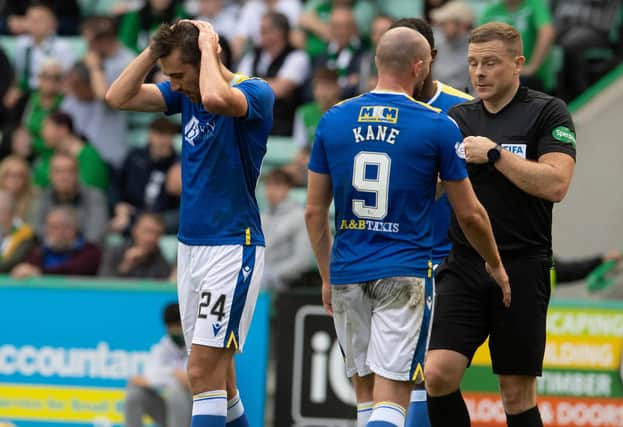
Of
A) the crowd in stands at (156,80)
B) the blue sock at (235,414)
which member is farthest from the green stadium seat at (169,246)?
the blue sock at (235,414)

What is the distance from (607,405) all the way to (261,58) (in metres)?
5.68

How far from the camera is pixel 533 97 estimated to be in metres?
6.12

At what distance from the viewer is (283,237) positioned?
1035cm

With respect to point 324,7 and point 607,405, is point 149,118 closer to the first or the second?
point 324,7

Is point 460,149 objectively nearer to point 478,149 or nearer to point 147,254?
point 478,149

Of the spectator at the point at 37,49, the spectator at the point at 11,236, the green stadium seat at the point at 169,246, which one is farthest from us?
the spectator at the point at 37,49

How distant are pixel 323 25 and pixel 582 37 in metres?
2.92

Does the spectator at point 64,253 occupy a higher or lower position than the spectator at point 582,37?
lower

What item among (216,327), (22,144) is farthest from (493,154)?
(22,144)

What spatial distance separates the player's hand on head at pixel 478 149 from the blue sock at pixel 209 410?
1725 millimetres

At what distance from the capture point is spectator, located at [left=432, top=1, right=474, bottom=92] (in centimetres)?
1121

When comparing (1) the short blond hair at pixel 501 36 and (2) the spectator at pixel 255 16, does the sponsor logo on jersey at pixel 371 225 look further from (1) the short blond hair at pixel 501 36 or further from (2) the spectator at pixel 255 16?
(2) the spectator at pixel 255 16

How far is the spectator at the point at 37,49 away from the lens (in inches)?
551

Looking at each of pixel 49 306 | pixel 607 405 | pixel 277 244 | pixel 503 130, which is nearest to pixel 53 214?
pixel 49 306
